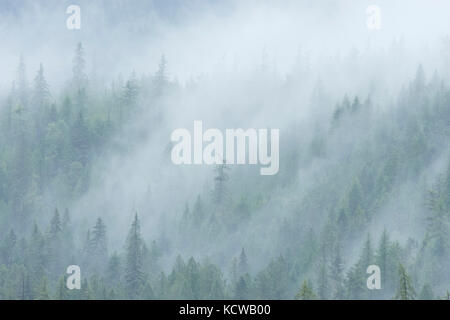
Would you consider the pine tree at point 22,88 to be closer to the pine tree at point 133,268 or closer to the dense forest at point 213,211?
the dense forest at point 213,211

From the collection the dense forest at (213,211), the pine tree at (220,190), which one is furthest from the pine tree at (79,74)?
the pine tree at (220,190)

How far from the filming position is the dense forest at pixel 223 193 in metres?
118

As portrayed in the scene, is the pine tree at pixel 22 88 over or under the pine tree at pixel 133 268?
over

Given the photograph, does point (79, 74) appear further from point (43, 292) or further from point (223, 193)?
point (43, 292)

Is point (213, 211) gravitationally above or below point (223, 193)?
below

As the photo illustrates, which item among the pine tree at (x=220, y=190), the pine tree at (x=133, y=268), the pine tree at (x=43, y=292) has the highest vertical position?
the pine tree at (x=220, y=190)

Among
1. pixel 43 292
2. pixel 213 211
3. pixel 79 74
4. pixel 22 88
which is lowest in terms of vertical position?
pixel 43 292

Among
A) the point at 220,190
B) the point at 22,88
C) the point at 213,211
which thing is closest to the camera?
the point at 213,211

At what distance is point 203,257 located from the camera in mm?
135125

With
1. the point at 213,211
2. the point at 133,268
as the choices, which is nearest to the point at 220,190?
the point at 213,211

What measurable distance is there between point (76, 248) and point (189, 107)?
2665 inches

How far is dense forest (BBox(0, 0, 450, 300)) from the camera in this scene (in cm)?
11844

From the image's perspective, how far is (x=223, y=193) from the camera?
150m
